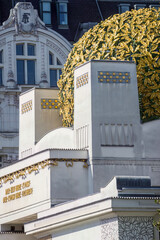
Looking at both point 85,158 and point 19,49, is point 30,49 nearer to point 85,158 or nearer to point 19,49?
point 19,49

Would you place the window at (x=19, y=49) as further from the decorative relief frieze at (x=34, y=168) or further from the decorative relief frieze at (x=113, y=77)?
the decorative relief frieze at (x=113, y=77)

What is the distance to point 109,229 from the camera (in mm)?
26172

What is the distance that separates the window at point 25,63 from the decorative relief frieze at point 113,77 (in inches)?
727

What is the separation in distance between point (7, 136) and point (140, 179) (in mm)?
21133

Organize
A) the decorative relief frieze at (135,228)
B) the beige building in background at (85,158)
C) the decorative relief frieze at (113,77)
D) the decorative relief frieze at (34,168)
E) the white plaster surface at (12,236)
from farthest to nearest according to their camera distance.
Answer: the white plaster surface at (12,236)
the decorative relief frieze at (113,77)
the decorative relief frieze at (34,168)
the beige building in background at (85,158)
the decorative relief frieze at (135,228)

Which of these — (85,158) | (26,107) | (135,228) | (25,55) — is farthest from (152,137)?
(25,55)

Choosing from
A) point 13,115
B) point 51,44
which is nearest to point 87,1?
point 51,44

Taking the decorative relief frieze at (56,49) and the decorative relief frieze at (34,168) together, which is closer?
the decorative relief frieze at (34,168)

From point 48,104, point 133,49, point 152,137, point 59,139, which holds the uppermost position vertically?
point 133,49

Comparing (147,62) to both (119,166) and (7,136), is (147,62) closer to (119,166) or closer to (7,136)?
(119,166)

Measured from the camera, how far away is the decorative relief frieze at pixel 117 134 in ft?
100

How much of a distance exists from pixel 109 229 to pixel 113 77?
270 inches

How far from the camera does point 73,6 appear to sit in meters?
53.4

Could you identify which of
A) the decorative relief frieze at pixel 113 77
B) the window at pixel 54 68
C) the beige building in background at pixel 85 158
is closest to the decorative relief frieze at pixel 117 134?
the beige building in background at pixel 85 158
